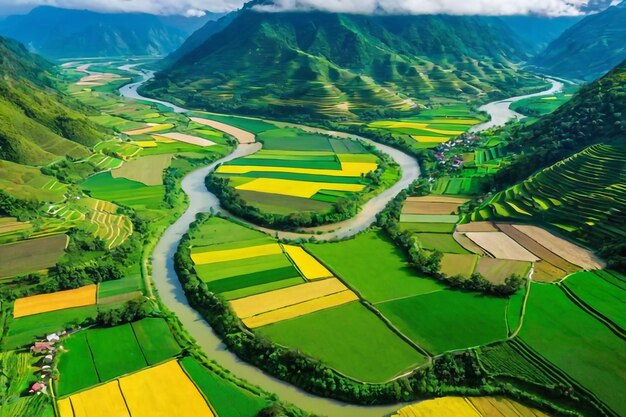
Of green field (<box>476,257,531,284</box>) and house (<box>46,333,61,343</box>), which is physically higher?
green field (<box>476,257,531,284</box>)

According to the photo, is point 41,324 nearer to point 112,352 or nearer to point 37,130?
point 112,352

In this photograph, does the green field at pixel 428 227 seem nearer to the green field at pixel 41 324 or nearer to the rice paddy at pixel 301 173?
the rice paddy at pixel 301 173

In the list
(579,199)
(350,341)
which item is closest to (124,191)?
(350,341)

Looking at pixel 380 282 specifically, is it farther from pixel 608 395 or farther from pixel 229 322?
pixel 608 395

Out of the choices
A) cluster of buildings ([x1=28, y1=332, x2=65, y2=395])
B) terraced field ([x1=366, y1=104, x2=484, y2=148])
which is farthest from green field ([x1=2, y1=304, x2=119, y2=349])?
terraced field ([x1=366, y1=104, x2=484, y2=148])

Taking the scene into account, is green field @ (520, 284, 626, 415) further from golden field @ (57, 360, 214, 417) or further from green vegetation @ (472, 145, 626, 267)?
golden field @ (57, 360, 214, 417)

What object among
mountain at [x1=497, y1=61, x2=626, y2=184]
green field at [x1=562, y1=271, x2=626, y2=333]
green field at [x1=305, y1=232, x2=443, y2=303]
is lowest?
green field at [x1=305, y1=232, x2=443, y2=303]

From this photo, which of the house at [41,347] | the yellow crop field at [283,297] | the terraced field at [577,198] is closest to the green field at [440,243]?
the terraced field at [577,198]
